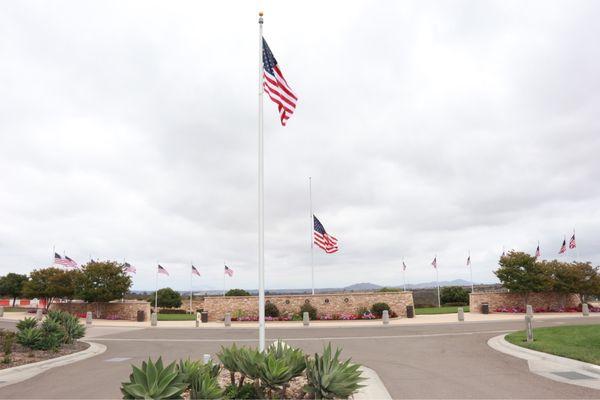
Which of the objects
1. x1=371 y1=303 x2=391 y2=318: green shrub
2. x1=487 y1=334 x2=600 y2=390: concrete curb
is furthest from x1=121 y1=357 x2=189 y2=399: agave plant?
x1=371 y1=303 x2=391 y2=318: green shrub

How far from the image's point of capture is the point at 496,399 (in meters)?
8.73

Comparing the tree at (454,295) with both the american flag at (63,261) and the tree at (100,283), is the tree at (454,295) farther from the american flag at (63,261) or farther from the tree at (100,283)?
the american flag at (63,261)

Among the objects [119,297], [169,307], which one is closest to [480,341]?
[119,297]

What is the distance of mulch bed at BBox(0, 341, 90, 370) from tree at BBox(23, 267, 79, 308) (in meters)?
27.4

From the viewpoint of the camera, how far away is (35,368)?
1365 cm

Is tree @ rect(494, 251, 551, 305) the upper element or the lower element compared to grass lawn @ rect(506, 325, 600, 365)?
upper

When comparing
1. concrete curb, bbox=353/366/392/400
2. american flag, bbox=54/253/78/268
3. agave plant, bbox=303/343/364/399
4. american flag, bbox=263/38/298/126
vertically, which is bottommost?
concrete curb, bbox=353/366/392/400

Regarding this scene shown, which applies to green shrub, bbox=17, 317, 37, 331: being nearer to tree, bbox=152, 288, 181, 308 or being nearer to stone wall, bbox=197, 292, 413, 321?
stone wall, bbox=197, 292, 413, 321

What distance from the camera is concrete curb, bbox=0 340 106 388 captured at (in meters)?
12.0

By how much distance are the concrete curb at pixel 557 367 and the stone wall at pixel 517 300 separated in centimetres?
2401

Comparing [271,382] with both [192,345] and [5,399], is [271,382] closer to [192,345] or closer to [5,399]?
[5,399]

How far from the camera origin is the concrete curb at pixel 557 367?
1034 centimetres

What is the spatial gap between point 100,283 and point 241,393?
3408 centimetres

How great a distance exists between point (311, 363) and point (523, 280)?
32488 mm
